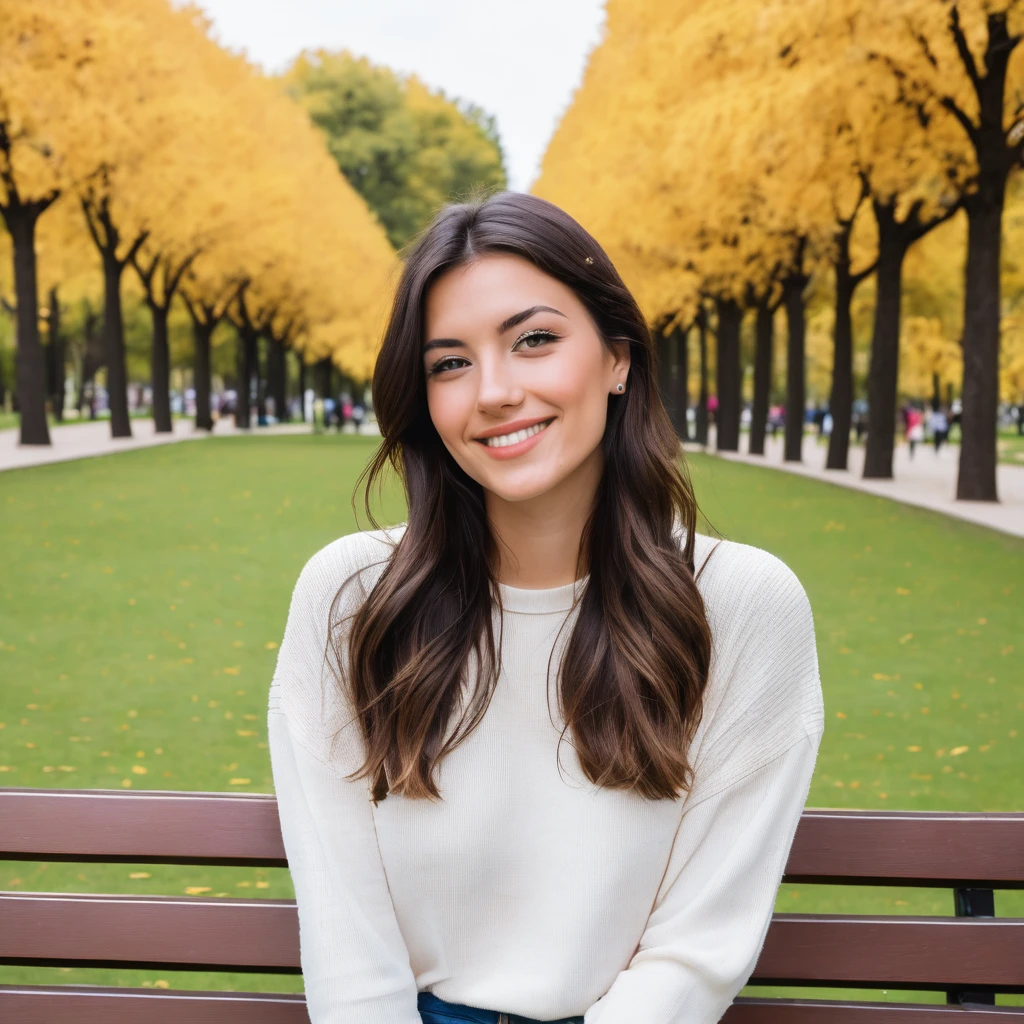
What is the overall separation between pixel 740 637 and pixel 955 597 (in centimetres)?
924

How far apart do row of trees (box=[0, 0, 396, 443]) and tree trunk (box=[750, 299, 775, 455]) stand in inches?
512

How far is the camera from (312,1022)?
91.4 inches

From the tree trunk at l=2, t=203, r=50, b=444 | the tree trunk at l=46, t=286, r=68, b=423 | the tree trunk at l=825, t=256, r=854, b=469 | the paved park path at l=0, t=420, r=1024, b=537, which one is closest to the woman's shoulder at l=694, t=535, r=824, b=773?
the paved park path at l=0, t=420, r=1024, b=537

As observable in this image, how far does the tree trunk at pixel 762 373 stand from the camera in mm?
32375

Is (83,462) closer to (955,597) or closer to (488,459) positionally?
(955,597)

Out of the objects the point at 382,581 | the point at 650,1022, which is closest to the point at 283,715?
the point at 382,581

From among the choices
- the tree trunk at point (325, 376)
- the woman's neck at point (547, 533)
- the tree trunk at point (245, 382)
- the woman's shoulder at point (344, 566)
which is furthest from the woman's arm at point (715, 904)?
the tree trunk at point (325, 376)

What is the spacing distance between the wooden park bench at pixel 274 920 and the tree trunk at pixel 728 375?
31268 millimetres

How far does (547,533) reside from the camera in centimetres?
250

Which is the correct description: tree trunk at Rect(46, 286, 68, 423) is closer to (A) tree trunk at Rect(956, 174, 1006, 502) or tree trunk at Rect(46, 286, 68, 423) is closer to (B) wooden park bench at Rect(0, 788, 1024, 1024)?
(A) tree trunk at Rect(956, 174, 1006, 502)

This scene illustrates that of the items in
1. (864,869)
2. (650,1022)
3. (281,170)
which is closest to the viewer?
(650,1022)

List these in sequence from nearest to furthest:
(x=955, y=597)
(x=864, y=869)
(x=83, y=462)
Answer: (x=864, y=869) → (x=955, y=597) → (x=83, y=462)

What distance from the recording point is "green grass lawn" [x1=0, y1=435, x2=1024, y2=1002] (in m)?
5.84

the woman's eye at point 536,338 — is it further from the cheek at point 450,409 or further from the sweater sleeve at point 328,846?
the sweater sleeve at point 328,846
